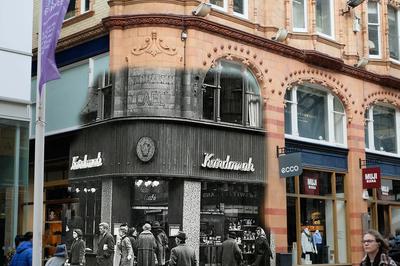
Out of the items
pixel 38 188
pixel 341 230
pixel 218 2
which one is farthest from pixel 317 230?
pixel 38 188

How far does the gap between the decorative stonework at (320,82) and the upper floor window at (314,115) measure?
0.73ft

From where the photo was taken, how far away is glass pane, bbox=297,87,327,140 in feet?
73.4

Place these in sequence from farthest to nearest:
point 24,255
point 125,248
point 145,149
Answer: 1. point 145,149
2. point 125,248
3. point 24,255

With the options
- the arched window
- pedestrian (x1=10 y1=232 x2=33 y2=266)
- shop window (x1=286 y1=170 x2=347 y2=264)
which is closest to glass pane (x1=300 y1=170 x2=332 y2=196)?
shop window (x1=286 y1=170 x2=347 y2=264)

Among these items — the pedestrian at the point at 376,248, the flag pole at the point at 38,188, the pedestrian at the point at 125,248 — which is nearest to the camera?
the pedestrian at the point at 376,248

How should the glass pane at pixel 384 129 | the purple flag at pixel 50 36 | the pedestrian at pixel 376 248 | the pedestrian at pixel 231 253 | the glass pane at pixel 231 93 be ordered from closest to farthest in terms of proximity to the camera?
the pedestrian at pixel 376 248 → the purple flag at pixel 50 36 → the pedestrian at pixel 231 253 → the glass pane at pixel 231 93 → the glass pane at pixel 384 129

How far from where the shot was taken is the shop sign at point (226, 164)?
60.7ft

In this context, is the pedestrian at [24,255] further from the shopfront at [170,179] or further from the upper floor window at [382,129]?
the upper floor window at [382,129]

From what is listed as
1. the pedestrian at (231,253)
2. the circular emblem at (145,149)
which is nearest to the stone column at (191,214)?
the pedestrian at (231,253)

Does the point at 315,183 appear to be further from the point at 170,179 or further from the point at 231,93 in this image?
the point at 170,179

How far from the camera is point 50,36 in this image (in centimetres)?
1115

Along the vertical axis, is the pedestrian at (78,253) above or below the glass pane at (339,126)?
below

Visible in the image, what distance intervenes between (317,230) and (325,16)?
25.7ft

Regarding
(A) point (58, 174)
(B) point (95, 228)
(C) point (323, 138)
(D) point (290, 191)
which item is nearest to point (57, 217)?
(A) point (58, 174)
